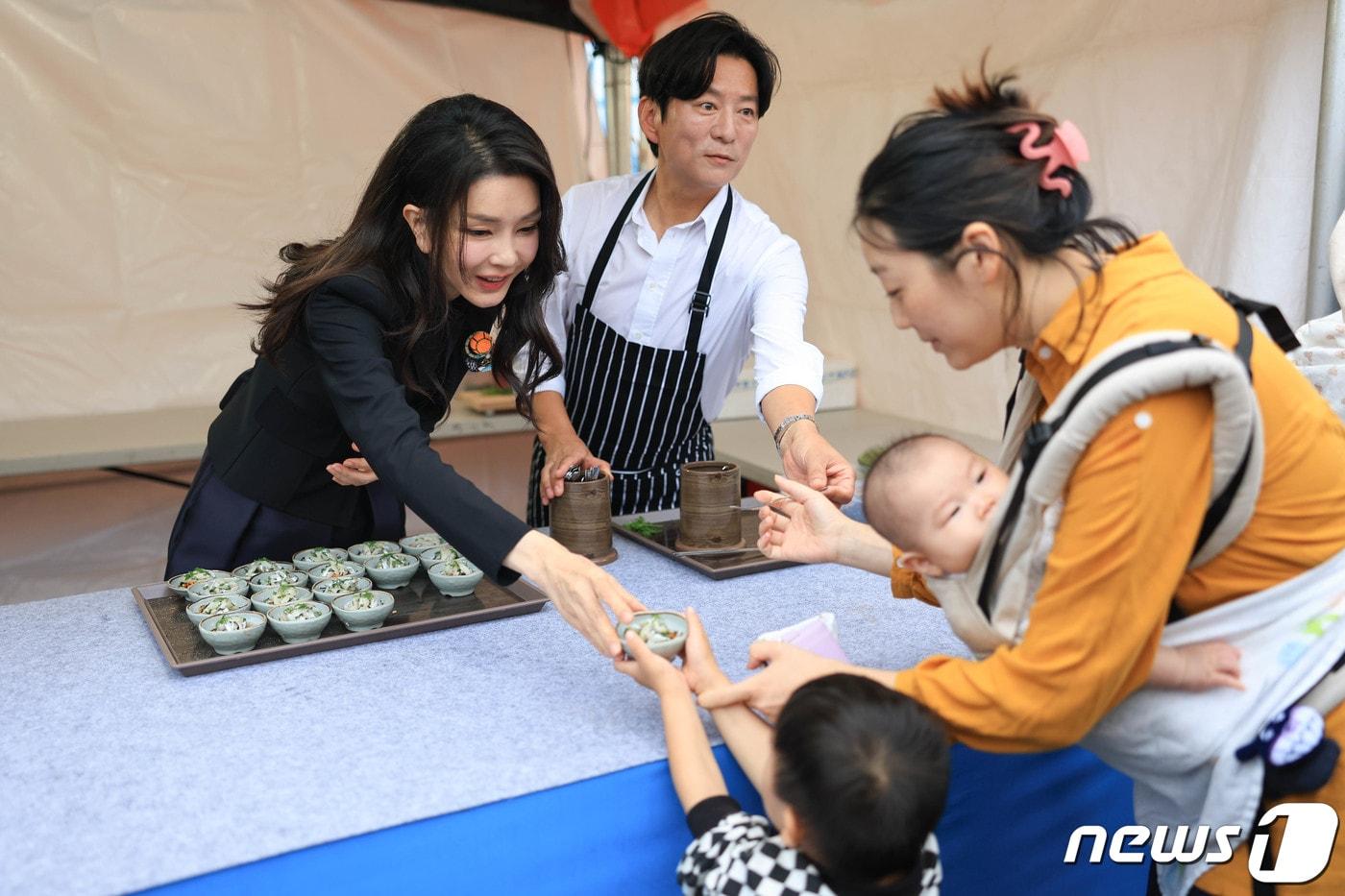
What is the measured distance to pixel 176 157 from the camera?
3518 mm

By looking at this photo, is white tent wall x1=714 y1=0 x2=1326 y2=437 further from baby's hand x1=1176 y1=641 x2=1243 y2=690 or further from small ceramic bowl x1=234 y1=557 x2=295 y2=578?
small ceramic bowl x1=234 y1=557 x2=295 y2=578

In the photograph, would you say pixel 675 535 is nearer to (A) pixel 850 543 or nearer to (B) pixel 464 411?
(A) pixel 850 543

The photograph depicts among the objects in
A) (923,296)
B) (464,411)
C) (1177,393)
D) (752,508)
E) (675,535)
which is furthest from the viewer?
(464,411)

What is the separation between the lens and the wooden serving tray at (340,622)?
153cm

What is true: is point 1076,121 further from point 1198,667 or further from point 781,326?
point 1198,667

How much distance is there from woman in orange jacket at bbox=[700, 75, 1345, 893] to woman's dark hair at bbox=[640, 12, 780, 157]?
108 centimetres

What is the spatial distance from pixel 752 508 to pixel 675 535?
0.79ft

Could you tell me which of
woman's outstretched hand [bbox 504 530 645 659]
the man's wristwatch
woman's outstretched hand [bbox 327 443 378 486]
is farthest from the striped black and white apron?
woman's outstretched hand [bbox 504 530 645 659]

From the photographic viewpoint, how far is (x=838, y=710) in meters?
1.09

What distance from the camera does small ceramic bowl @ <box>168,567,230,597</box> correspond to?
1.74 meters

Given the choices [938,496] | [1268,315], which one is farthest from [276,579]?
[1268,315]

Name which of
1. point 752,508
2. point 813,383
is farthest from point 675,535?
point 813,383

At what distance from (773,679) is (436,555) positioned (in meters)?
0.77

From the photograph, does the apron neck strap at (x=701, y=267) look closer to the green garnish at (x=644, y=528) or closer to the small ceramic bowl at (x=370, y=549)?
the green garnish at (x=644, y=528)
